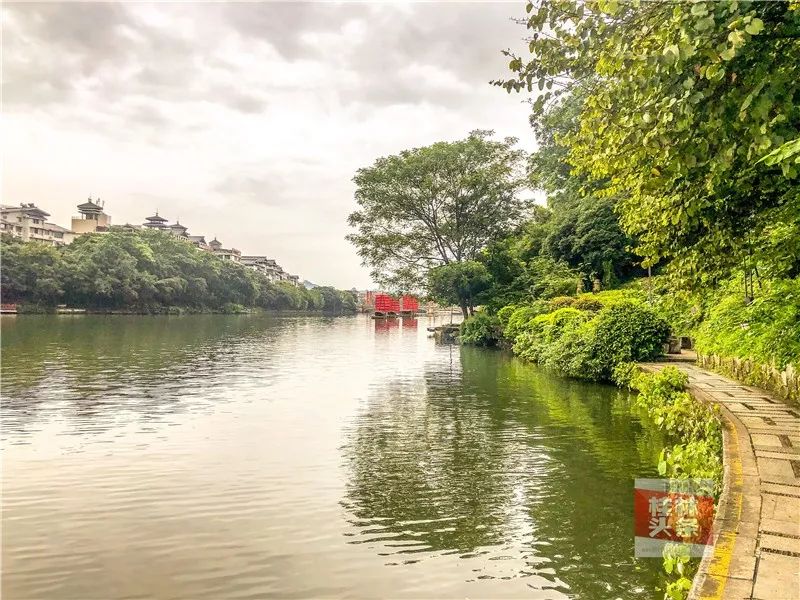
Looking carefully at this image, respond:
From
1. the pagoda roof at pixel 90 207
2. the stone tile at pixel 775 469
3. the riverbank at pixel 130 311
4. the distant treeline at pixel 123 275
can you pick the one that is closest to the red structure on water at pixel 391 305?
the distant treeline at pixel 123 275

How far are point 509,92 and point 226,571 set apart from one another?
569 cm

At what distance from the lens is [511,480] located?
317 inches

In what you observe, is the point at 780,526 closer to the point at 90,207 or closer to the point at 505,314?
the point at 505,314

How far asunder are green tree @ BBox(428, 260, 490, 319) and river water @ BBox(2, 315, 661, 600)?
20.7 metres

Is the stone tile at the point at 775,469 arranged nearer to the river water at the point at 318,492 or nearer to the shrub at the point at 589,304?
the river water at the point at 318,492

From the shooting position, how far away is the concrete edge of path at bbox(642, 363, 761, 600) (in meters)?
3.48

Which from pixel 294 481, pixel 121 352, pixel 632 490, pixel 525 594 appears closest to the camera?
pixel 525 594

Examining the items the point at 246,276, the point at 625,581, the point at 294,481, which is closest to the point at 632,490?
the point at 625,581

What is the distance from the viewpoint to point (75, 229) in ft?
318

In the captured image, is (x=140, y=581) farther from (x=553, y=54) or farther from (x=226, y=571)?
(x=553, y=54)

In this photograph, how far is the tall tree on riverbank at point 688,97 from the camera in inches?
171

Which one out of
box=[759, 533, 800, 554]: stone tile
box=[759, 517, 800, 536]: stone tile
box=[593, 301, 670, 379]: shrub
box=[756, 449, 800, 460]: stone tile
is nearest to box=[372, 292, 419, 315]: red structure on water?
box=[593, 301, 670, 379]: shrub

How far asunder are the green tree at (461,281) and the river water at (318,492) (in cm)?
2075

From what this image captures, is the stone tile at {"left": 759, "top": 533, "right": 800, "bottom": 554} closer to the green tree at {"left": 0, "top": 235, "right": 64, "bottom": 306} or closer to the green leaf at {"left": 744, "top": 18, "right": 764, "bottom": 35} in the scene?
the green leaf at {"left": 744, "top": 18, "right": 764, "bottom": 35}
